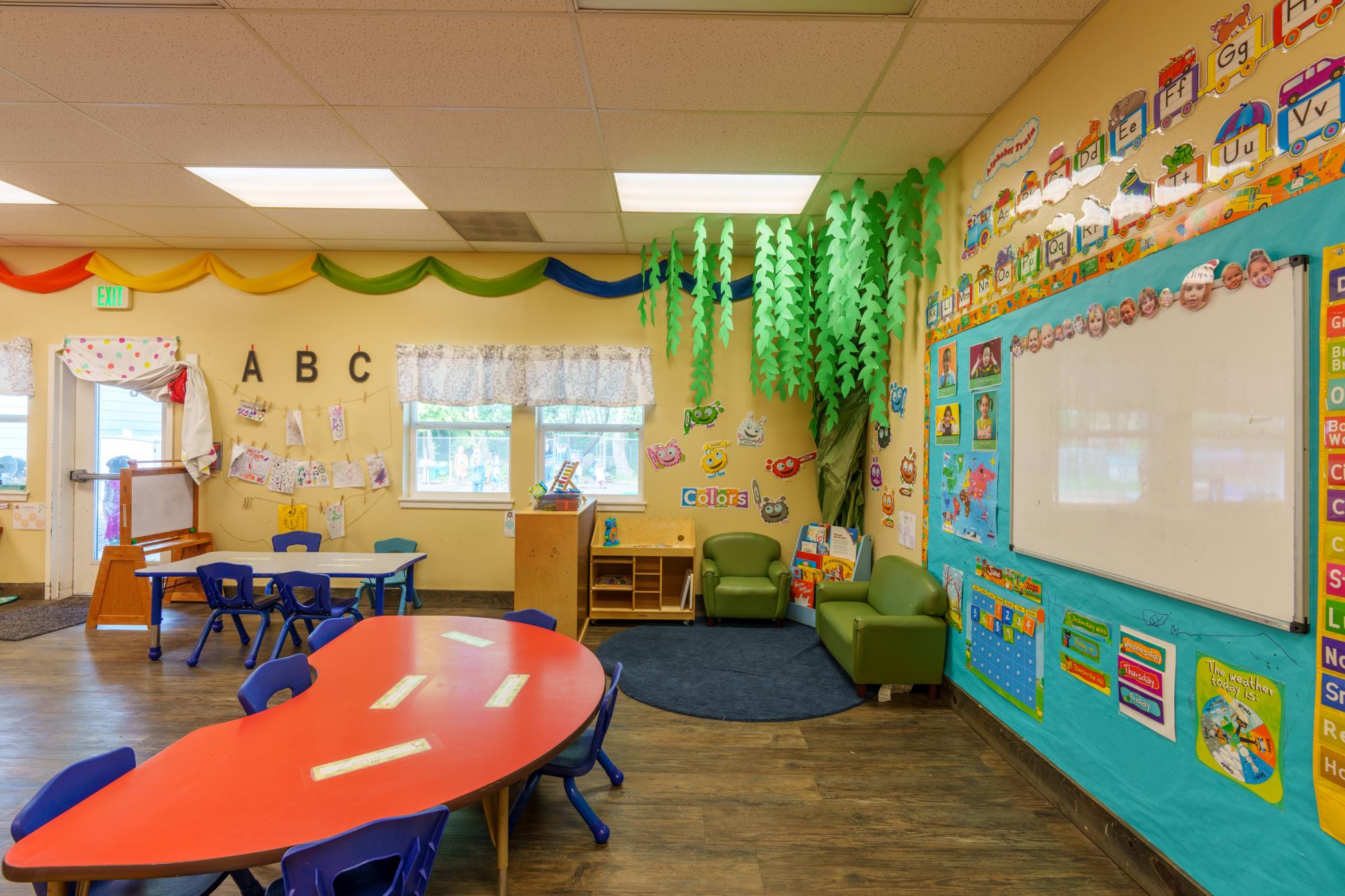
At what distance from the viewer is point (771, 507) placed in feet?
17.6

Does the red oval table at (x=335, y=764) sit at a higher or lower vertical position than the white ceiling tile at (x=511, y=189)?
lower

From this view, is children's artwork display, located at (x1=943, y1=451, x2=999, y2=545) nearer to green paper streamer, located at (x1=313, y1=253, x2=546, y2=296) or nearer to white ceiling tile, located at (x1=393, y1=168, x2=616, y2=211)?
white ceiling tile, located at (x1=393, y1=168, x2=616, y2=211)

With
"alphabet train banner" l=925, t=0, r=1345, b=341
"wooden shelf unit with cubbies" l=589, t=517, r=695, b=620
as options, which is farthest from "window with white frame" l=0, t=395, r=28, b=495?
"alphabet train banner" l=925, t=0, r=1345, b=341

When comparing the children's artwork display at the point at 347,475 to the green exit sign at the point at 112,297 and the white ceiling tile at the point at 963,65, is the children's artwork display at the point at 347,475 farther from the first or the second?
the white ceiling tile at the point at 963,65

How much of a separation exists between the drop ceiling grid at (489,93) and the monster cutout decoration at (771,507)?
2386 millimetres

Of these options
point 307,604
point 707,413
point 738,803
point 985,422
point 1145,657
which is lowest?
point 738,803

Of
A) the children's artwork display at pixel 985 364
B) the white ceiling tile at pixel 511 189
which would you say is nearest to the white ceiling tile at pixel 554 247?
the white ceiling tile at pixel 511 189

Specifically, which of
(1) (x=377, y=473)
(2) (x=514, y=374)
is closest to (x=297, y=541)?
(1) (x=377, y=473)

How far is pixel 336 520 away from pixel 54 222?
3114 mm

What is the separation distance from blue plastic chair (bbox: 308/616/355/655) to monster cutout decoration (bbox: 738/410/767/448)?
134 inches

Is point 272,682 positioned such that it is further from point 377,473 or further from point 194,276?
point 194,276

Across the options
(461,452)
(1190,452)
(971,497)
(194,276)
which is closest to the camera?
(1190,452)

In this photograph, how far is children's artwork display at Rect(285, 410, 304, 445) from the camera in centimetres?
539

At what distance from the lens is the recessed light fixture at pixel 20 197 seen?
13.8 feet
